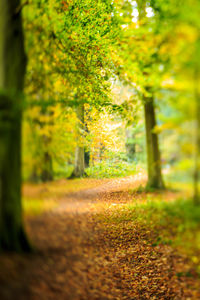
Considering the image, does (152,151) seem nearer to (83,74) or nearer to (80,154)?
(80,154)

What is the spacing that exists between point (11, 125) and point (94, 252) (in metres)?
2.55

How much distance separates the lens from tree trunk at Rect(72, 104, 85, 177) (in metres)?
3.98

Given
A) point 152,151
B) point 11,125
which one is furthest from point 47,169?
point 152,151

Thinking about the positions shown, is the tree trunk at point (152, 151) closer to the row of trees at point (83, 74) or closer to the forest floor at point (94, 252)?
the row of trees at point (83, 74)

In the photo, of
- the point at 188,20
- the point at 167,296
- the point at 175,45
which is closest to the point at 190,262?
the point at 167,296

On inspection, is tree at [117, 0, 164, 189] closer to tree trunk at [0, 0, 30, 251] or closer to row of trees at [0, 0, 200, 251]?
row of trees at [0, 0, 200, 251]

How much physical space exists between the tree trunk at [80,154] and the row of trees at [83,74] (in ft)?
0.06

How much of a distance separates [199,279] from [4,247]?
2656 millimetres

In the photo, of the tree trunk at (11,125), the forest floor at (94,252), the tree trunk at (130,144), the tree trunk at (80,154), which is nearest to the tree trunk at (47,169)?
the forest floor at (94,252)

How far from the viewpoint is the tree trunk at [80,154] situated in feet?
13.1

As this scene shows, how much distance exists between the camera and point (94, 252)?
150 inches

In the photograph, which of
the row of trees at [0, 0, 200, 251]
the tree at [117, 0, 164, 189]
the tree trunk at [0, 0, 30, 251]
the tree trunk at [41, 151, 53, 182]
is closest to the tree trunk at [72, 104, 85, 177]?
the row of trees at [0, 0, 200, 251]

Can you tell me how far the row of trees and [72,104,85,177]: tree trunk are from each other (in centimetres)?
2

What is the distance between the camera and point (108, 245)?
14.2 feet
